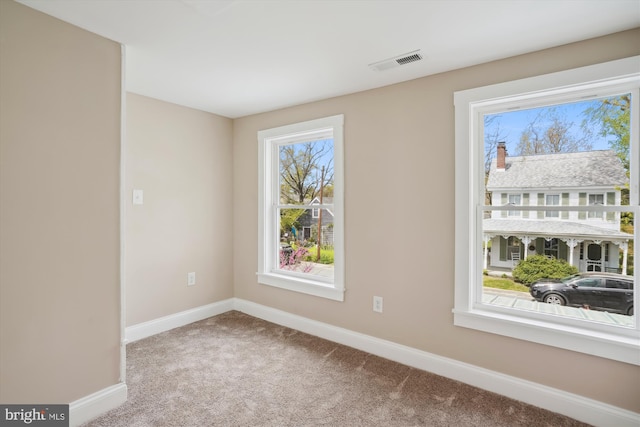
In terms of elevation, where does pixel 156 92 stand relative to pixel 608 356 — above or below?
above

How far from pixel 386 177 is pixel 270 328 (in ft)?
6.36

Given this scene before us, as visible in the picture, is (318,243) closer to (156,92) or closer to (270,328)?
(270,328)

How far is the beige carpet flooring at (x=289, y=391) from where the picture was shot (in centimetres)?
192

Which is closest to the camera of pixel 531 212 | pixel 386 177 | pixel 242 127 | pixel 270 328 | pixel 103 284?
pixel 103 284

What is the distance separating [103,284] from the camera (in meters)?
2.02

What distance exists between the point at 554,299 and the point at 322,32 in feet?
7.51

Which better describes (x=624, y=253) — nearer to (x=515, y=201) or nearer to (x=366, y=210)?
(x=515, y=201)

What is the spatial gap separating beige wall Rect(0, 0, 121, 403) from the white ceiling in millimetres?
215

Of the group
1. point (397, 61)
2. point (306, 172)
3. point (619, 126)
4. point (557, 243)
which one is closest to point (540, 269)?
point (557, 243)

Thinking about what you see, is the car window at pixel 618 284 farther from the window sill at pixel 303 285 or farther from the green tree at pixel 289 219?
the green tree at pixel 289 219

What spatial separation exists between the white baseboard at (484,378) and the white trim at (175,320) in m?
0.93

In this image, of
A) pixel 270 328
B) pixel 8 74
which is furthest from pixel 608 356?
pixel 8 74

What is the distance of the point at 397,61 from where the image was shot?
88.4 inches

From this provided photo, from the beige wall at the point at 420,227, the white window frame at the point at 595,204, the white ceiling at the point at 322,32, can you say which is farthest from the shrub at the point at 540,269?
the white ceiling at the point at 322,32
